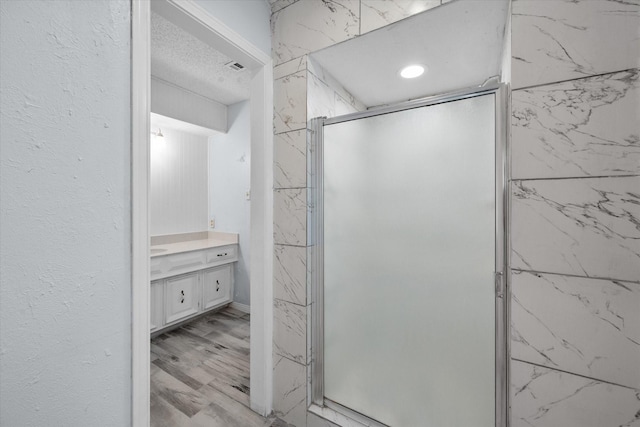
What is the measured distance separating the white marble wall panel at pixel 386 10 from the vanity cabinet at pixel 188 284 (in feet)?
7.74

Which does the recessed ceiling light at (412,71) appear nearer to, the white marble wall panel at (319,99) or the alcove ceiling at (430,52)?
the alcove ceiling at (430,52)

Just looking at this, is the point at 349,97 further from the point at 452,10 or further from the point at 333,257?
the point at 333,257

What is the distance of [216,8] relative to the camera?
1.22 m

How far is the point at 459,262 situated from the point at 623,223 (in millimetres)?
478

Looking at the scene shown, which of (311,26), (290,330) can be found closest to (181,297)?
(290,330)

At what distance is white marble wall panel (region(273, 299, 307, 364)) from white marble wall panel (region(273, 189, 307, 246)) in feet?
1.17

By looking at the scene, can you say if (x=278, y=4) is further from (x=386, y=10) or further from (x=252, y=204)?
(x=252, y=204)

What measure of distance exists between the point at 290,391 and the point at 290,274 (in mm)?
639

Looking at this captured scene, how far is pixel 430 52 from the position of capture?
1369 millimetres

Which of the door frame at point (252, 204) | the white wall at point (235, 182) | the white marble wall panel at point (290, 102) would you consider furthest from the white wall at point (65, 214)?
the white wall at point (235, 182)

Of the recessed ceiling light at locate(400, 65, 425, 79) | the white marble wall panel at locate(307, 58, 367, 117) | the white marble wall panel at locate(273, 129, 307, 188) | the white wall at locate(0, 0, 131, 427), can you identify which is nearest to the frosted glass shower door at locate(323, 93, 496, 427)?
the white marble wall panel at locate(273, 129, 307, 188)

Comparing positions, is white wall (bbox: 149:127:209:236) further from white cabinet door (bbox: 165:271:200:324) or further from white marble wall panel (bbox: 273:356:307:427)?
white marble wall panel (bbox: 273:356:307:427)

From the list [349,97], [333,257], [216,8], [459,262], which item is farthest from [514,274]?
[216,8]

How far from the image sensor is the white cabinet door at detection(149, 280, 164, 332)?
2354mm
